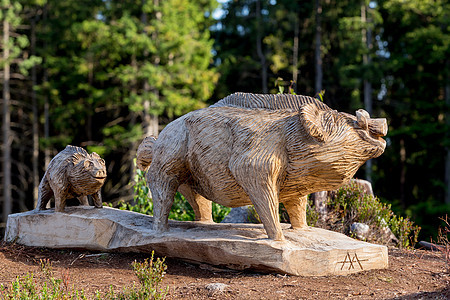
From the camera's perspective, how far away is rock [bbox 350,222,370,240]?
6852 mm

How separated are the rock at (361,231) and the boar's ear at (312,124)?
2.99 m

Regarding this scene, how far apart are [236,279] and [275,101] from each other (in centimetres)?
184

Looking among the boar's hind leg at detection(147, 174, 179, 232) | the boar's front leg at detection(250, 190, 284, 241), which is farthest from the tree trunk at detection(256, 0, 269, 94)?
the boar's front leg at detection(250, 190, 284, 241)

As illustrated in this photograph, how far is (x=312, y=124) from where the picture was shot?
4.29m

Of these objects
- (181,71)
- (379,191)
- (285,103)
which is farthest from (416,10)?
(285,103)

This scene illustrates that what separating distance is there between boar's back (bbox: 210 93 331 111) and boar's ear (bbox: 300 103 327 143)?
34 centimetres

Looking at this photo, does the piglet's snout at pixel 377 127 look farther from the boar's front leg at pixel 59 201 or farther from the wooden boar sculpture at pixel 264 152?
the boar's front leg at pixel 59 201

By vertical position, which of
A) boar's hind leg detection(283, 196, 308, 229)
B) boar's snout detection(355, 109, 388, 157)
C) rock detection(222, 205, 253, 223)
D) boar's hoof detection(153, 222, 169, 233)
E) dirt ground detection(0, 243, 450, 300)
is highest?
boar's snout detection(355, 109, 388, 157)

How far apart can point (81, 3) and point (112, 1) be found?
1568mm

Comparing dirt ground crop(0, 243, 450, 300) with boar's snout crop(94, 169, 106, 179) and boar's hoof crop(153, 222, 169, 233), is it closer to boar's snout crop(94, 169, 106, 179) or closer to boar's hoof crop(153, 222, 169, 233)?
boar's hoof crop(153, 222, 169, 233)

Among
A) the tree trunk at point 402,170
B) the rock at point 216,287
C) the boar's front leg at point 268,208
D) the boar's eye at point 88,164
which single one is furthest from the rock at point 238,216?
the tree trunk at point 402,170

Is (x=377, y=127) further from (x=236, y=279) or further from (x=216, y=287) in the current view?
(x=216, y=287)

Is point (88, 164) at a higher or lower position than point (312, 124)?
lower

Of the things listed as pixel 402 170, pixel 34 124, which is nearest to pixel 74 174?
pixel 34 124
